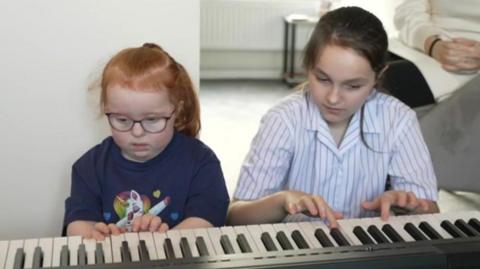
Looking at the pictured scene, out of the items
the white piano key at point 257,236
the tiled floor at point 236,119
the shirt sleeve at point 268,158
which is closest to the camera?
the white piano key at point 257,236

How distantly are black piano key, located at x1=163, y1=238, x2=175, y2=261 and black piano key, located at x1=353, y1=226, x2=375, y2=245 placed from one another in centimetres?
33

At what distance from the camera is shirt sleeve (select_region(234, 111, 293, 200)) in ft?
4.99

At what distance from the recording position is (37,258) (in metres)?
0.98

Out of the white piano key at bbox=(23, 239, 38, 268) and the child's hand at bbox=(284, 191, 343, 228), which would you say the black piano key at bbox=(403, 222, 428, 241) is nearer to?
the child's hand at bbox=(284, 191, 343, 228)

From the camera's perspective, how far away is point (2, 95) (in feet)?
5.19

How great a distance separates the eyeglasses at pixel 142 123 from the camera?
1.30 meters

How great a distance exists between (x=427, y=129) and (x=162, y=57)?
1.31 metres

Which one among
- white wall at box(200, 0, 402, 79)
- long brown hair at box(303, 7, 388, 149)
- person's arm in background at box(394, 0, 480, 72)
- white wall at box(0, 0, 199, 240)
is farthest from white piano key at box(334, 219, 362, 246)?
white wall at box(200, 0, 402, 79)

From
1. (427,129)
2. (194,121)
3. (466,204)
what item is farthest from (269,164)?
(466,204)

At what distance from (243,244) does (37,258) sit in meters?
0.34

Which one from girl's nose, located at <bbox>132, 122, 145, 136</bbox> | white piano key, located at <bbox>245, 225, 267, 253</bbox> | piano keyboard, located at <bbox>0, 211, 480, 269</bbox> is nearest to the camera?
piano keyboard, located at <bbox>0, 211, 480, 269</bbox>

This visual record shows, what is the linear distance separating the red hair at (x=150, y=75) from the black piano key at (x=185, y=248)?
1.29 ft

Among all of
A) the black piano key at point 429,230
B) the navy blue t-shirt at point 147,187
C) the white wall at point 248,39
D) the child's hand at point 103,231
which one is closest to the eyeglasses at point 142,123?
the navy blue t-shirt at point 147,187

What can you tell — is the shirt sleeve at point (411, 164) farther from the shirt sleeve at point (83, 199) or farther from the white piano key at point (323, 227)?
the shirt sleeve at point (83, 199)
